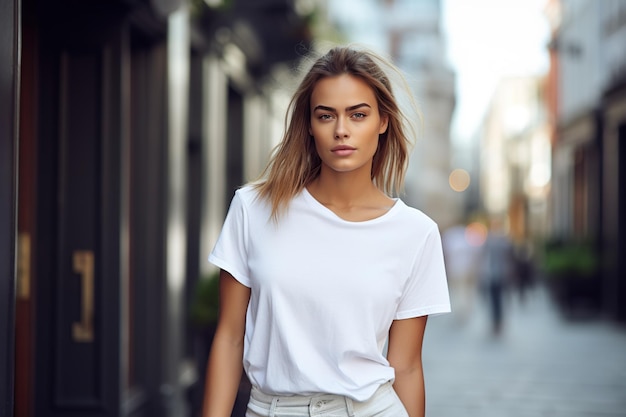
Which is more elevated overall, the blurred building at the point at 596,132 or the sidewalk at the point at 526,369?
the blurred building at the point at 596,132

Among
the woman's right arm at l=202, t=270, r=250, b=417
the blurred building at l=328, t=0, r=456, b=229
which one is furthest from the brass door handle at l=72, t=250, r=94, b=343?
the blurred building at l=328, t=0, r=456, b=229

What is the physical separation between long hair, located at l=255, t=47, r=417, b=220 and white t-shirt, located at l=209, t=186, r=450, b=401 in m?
0.05

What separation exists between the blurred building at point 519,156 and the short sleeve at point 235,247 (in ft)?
59.6

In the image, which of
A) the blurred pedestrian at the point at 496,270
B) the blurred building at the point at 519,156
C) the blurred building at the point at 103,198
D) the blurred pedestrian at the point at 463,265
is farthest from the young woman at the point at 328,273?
the blurred building at the point at 519,156

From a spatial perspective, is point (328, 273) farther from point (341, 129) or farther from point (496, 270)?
point (496, 270)

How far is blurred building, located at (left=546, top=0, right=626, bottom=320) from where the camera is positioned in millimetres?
17062

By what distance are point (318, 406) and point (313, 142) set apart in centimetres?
71

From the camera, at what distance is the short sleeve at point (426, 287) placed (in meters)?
2.54

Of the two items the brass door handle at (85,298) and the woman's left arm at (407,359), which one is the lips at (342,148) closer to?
the woman's left arm at (407,359)

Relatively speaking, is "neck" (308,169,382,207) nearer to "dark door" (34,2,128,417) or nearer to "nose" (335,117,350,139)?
"nose" (335,117,350,139)

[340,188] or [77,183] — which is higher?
[77,183]

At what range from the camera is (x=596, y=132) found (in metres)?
18.9

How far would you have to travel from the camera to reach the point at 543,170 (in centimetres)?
4325

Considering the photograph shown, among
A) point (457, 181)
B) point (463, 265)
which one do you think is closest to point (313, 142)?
point (463, 265)
